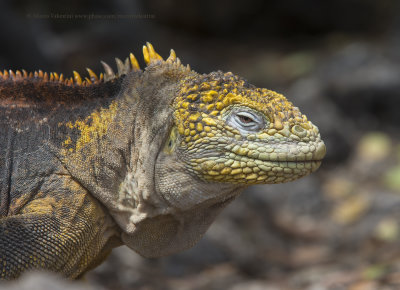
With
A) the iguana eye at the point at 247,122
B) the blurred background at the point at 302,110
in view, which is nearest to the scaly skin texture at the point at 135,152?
the iguana eye at the point at 247,122

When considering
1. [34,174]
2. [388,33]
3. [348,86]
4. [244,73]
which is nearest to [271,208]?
[348,86]

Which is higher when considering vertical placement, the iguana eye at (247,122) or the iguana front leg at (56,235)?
the iguana eye at (247,122)

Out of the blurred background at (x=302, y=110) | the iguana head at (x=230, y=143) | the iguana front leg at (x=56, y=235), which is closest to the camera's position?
the iguana front leg at (x=56, y=235)

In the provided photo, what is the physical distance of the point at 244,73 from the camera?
62.0 ft

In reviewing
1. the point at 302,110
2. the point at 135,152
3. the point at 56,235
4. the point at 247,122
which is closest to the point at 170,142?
the point at 135,152

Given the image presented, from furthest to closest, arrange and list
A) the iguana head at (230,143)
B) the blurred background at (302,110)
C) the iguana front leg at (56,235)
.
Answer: the blurred background at (302,110) → the iguana head at (230,143) → the iguana front leg at (56,235)

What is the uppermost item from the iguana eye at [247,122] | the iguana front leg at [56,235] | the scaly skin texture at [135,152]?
the iguana eye at [247,122]

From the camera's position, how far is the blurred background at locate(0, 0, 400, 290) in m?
8.69

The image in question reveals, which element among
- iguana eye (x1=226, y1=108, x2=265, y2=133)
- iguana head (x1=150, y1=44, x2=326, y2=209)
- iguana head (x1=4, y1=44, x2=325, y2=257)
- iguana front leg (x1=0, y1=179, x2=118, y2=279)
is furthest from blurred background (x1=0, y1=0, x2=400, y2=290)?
iguana eye (x1=226, y1=108, x2=265, y2=133)

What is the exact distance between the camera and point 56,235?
14.1ft

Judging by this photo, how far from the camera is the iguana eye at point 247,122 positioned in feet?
14.9

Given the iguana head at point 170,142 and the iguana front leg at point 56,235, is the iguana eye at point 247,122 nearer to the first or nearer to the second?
the iguana head at point 170,142

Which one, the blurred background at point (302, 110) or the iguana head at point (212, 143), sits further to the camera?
the blurred background at point (302, 110)

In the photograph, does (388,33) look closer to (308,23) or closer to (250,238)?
(308,23)
